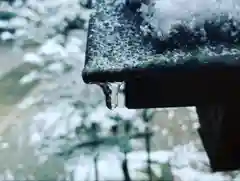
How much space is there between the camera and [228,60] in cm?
72

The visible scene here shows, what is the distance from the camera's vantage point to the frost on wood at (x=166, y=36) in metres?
0.72

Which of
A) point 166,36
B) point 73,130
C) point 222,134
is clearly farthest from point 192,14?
point 73,130

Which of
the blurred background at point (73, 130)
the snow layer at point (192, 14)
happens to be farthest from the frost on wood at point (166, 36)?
the blurred background at point (73, 130)

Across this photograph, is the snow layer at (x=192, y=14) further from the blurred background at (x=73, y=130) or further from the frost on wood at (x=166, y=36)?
Answer: the blurred background at (x=73, y=130)

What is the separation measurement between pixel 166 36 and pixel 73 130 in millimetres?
746

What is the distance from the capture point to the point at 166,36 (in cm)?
75

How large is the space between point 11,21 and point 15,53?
21 centimetres

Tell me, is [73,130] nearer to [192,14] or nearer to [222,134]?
Answer: [222,134]

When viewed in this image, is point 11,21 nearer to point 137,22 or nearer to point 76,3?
point 76,3

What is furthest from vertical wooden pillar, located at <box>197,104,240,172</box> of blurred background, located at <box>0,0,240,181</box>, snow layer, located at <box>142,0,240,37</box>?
snow layer, located at <box>142,0,240,37</box>

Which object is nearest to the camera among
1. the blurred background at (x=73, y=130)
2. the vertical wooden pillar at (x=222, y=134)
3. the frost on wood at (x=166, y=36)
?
the frost on wood at (x=166, y=36)

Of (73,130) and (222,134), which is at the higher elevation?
(222,134)

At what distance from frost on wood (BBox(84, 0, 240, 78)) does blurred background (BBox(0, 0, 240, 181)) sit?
1.99 ft

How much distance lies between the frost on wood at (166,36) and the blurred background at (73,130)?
23.9 inches
